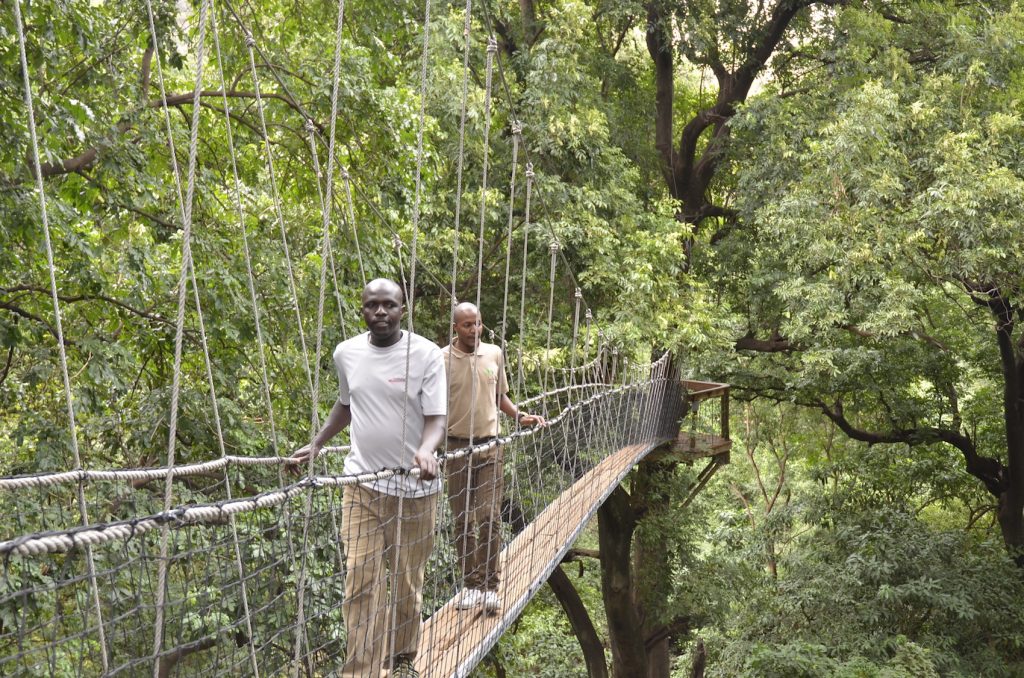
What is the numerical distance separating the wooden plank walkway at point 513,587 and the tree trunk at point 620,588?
3031mm

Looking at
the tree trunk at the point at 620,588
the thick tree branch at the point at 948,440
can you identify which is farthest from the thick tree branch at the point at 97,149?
the thick tree branch at the point at 948,440

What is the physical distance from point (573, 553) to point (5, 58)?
5849 millimetres

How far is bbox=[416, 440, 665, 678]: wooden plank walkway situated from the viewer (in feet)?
7.31

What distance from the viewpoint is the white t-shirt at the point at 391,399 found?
1.89 metres

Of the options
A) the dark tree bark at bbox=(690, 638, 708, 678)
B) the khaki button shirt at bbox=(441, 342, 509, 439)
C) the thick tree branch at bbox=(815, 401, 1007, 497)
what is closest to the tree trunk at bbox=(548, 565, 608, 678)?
the dark tree bark at bbox=(690, 638, 708, 678)

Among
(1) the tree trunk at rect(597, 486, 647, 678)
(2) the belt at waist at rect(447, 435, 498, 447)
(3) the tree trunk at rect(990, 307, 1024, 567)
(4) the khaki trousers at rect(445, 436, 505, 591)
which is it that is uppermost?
(2) the belt at waist at rect(447, 435, 498, 447)

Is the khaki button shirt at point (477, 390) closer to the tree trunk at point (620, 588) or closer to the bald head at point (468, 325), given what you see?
the bald head at point (468, 325)

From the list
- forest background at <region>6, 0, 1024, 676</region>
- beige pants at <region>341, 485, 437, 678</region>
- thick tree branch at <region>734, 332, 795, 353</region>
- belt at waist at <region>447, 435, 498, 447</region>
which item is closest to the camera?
beige pants at <region>341, 485, 437, 678</region>

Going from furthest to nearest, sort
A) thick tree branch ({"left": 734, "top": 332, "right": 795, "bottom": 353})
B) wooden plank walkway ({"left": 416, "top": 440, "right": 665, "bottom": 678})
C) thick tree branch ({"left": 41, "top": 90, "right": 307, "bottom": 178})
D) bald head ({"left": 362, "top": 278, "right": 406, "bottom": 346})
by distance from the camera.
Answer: thick tree branch ({"left": 734, "top": 332, "right": 795, "bottom": 353}) < thick tree branch ({"left": 41, "top": 90, "right": 307, "bottom": 178}) < wooden plank walkway ({"left": 416, "top": 440, "right": 665, "bottom": 678}) < bald head ({"left": 362, "top": 278, "right": 406, "bottom": 346})

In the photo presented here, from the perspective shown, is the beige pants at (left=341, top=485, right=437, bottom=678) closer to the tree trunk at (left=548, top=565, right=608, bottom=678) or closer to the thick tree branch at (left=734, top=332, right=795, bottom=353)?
the thick tree branch at (left=734, top=332, right=795, bottom=353)

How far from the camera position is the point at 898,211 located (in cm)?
556

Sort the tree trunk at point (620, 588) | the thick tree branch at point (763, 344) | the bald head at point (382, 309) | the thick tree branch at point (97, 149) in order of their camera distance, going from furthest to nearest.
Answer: the tree trunk at point (620, 588) < the thick tree branch at point (763, 344) < the thick tree branch at point (97, 149) < the bald head at point (382, 309)

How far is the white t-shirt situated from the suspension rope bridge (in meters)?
0.04

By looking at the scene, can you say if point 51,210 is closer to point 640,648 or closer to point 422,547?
point 422,547
